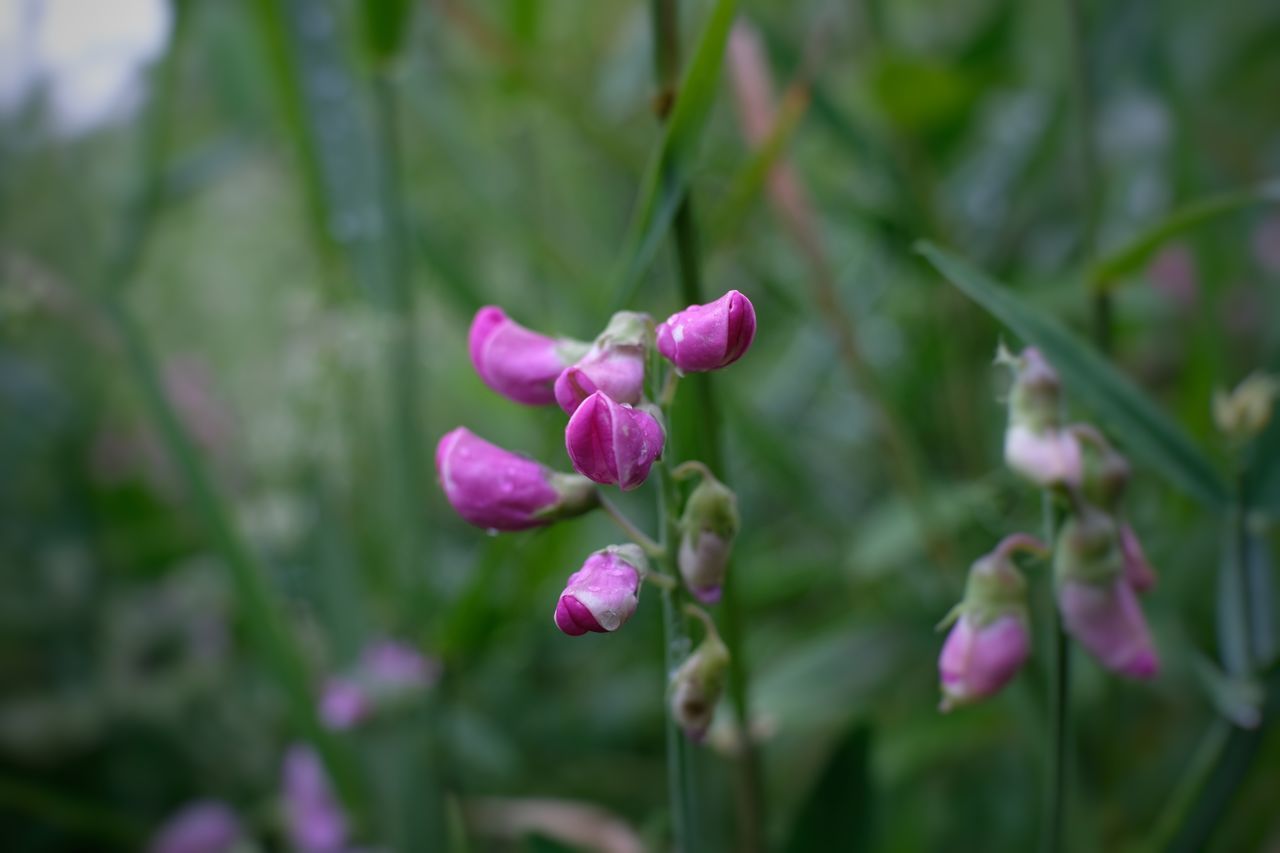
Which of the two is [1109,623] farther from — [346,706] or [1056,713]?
[346,706]

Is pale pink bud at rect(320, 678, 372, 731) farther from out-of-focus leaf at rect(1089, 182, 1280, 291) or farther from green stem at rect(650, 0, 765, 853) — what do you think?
out-of-focus leaf at rect(1089, 182, 1280, 291)

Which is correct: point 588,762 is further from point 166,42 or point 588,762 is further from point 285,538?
point 166,42

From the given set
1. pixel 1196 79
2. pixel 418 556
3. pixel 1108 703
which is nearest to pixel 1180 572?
pixel 1108 703

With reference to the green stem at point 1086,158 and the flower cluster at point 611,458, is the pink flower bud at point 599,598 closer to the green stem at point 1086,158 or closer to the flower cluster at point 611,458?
the flower cluster at point 611,458

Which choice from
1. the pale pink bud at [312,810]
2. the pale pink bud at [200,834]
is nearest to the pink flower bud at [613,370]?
the pale pink bud at [312,810]

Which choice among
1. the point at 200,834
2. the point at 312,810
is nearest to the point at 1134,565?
the point at 312,810

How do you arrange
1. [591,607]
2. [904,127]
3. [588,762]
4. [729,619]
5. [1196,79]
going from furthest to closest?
[1196,79] < [588,762] < [904,127] < [729,619] < [591,607]

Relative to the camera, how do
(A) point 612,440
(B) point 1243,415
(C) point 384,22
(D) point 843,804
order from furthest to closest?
(C) point 384,22 < (D) point 843,804 < (B) point 1243,415 < (A) point 612,440
